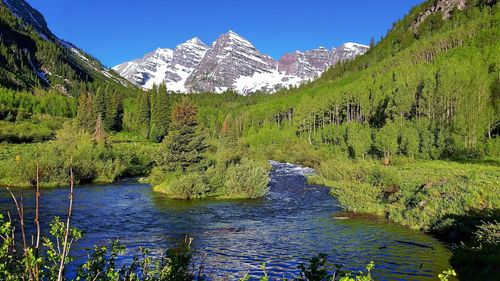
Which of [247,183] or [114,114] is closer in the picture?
[247,183]

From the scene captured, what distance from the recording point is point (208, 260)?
20.8 metres

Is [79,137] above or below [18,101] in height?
below

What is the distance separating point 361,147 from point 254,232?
5243 centimetres

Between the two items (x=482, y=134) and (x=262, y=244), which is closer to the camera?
(x=262, y=244)

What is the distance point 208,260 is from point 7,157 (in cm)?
5238

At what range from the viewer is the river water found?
20.3 meters

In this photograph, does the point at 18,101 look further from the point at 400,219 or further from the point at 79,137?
the point at 400,219

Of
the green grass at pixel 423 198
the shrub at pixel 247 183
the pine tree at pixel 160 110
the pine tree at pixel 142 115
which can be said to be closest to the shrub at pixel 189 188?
the shrub at pixel 247 183

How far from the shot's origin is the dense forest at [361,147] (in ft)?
99.1

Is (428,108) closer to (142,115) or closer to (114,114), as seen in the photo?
(142,115)

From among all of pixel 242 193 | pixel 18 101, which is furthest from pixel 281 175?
pixel 18 101

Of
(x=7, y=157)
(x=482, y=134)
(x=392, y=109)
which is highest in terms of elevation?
(x=392, y=109)

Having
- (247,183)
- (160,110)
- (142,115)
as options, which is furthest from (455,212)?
(142,115)

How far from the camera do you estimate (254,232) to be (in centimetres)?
2698
